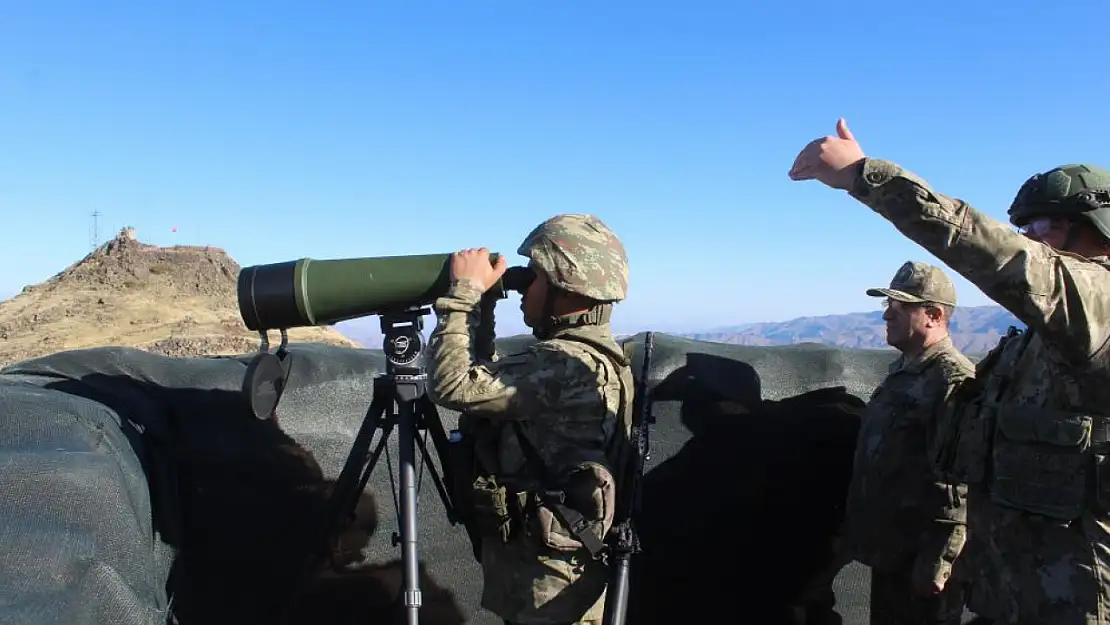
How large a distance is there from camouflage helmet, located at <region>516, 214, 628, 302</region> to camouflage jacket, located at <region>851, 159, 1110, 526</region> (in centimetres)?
80

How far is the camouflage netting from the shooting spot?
186cm

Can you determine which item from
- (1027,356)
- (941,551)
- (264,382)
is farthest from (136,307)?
(1027,356)

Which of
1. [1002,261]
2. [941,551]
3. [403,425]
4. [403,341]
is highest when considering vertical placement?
[1002,261]

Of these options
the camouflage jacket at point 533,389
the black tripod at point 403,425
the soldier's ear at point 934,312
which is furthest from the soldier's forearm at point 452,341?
the soldier's ear at point 934,312

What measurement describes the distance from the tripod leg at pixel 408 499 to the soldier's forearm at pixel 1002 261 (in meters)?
1.45

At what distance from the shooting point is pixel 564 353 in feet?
8.23

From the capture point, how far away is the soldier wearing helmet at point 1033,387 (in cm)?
188

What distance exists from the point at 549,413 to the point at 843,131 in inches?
42.4

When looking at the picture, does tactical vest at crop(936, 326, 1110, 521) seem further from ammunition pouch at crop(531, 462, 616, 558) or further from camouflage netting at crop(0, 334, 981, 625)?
camouflage netting at crop(0, 334, 981, 625)

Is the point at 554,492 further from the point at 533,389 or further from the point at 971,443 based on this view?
the point at 971,443

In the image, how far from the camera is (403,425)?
8.73 ft

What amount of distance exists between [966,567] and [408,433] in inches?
65.4

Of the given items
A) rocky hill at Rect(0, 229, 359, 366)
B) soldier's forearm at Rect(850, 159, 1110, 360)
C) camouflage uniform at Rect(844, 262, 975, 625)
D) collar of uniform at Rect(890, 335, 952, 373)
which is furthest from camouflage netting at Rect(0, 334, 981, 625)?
rocky hill at Rect(0, 229, 359, 366)

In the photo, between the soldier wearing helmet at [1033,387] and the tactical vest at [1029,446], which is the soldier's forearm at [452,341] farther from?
the tactical vest at [1029,446]
